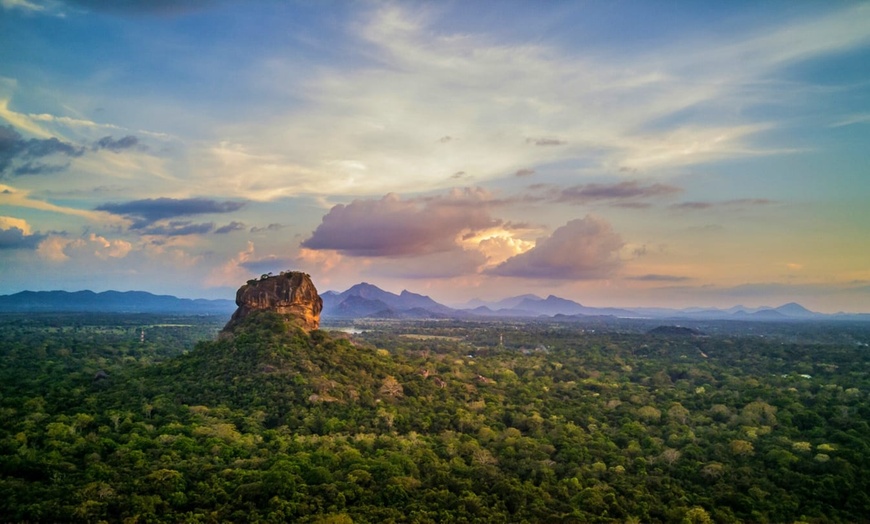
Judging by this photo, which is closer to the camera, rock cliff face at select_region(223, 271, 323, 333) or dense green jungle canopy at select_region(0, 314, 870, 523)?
dense green jungle canopy at select_region(0, 314, 870, 523)

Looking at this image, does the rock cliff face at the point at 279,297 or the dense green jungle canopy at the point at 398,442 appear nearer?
the dense green jungle canopy at the point at 398,442

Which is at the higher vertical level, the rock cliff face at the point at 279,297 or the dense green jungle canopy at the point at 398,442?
the rock cliff face at the point at 279,297

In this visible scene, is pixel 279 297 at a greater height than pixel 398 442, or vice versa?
pixel 279 297

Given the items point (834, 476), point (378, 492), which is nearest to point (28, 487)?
point (378, 492)

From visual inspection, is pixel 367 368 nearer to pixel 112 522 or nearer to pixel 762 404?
pixel 112 522
